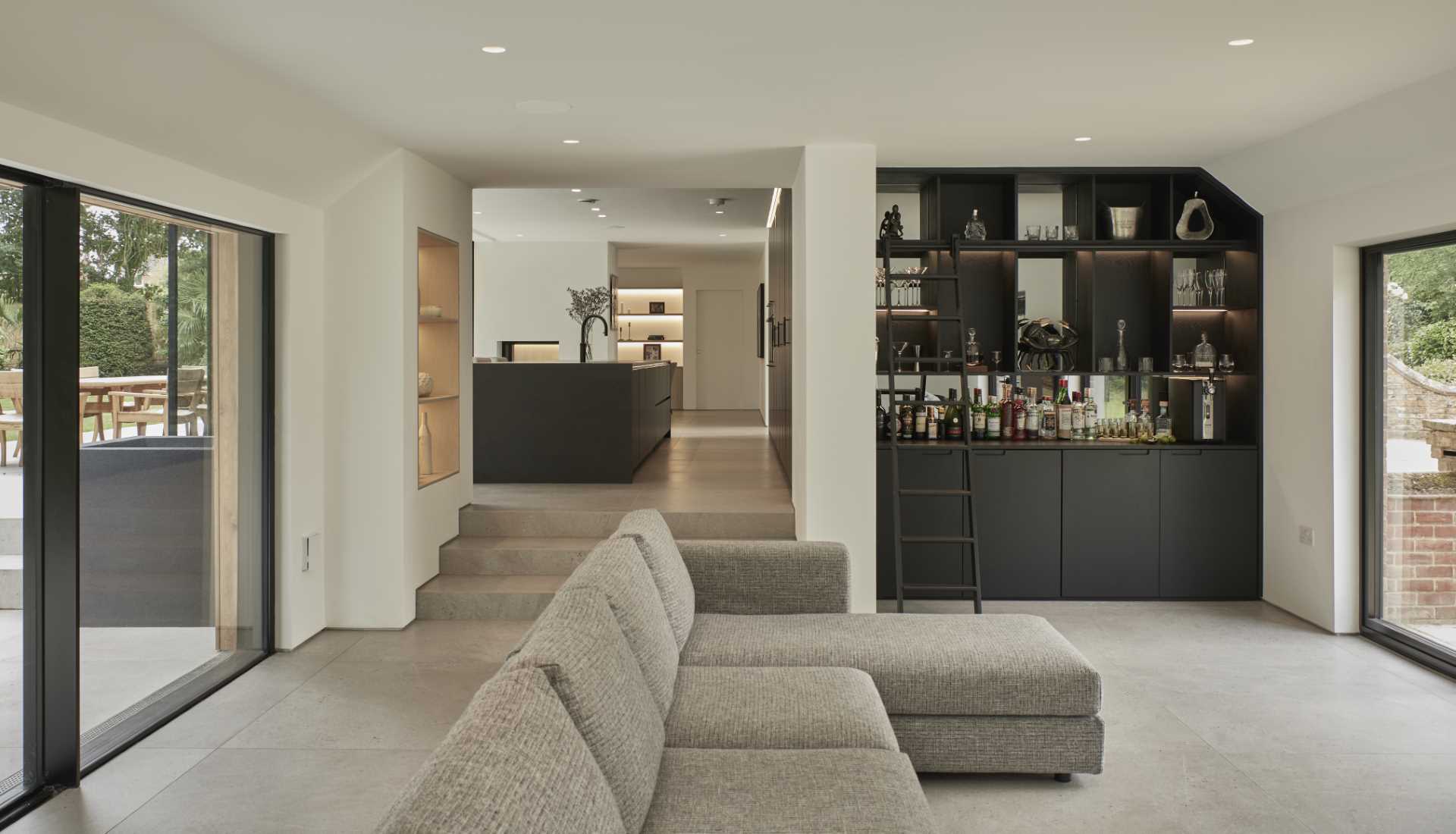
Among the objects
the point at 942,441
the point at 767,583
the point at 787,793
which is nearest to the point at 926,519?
the point at 942,441

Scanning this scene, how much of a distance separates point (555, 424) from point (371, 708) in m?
3.83

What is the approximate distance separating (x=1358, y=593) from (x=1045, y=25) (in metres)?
3.75

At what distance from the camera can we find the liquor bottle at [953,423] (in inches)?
251

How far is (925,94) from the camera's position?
4539mm

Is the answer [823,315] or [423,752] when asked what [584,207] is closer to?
[823,315]

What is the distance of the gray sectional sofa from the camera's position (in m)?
1.70

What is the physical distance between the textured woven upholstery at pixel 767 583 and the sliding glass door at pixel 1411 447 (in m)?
3.01

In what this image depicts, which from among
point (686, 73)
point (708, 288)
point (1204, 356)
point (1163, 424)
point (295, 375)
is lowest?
point (1163, 424)

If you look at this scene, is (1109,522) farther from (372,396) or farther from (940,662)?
(372,396)

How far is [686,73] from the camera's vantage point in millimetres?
4176

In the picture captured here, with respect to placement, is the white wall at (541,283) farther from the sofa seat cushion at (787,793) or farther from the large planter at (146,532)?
the sofa seat cushion at (787,793)

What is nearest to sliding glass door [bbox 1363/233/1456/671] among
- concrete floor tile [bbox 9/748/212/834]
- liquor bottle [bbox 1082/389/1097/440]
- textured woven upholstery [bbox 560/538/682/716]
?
liquor bottle [bbox 1082/389/1097/440]

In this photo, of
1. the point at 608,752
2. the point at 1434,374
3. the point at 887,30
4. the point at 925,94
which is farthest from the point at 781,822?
the point at 1434,374

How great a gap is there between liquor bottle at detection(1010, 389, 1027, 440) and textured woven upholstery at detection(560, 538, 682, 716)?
3.79 m
